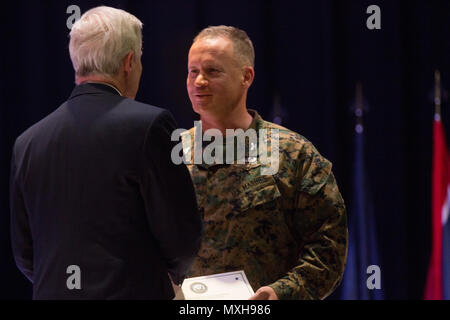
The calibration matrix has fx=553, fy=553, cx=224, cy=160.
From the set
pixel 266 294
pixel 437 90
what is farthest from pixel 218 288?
pixel 437 90

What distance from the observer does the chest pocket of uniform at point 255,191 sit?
5.10 ft

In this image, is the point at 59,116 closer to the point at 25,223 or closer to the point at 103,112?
the point at 103,112

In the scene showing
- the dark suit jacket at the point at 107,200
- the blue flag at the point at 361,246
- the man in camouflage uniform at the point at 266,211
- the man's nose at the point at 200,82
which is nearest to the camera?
the dark suit jacket at the point at 107,200

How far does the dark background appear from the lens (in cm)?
275

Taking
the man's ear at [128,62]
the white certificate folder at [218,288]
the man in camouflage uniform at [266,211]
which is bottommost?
the white certificate folder at [218,288]

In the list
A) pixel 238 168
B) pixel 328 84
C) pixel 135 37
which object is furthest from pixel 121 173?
pixel 328 84

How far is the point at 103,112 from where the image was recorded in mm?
1183

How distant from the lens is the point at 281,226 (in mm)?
1553

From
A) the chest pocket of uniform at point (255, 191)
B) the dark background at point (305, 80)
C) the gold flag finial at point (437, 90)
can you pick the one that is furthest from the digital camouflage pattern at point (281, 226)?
the gold flag finial at point (437, 90)

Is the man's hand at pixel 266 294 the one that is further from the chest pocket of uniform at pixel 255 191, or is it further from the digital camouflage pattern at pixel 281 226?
the chest pocket of uniform at pixel 255 191

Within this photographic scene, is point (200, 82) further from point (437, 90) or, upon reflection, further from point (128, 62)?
point (437, 90)

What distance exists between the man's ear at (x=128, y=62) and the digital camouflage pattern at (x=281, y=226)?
0.48m

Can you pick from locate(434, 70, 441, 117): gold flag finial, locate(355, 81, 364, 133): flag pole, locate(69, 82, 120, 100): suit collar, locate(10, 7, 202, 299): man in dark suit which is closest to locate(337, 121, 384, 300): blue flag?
locate(355, 81, 364, 133): flag pole

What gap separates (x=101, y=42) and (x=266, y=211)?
65cm
